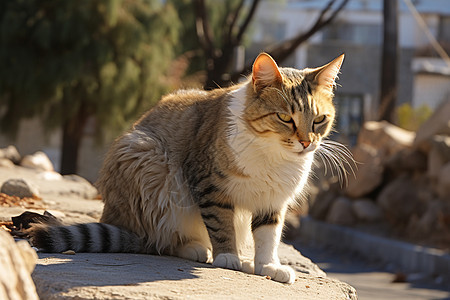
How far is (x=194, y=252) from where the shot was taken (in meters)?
3.52

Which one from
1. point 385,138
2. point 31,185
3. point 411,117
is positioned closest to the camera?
point 31,185

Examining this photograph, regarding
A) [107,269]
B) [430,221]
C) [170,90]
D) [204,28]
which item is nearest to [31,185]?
[107,269]

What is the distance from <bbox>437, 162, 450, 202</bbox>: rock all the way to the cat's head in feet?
16.6

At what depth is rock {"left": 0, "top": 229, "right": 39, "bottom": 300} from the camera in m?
1.95

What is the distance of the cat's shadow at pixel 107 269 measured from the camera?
2521 mm

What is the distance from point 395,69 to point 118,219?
30.4 ft

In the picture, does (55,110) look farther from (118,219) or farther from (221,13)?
(118,219)

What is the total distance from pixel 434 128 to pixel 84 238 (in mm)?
6549

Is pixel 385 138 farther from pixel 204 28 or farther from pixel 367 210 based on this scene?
pixel 204 28

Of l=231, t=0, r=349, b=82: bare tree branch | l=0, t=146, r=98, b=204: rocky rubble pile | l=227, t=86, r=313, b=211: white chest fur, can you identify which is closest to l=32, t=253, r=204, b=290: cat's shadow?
l=227, t=86, r=313, b=211: white chest fur

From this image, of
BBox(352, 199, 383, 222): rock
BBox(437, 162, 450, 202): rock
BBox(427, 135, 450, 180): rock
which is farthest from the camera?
BBox(352, 199, 383, 222): rock

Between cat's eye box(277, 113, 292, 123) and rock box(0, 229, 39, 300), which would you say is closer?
rock box(0, 229, 39, 300)

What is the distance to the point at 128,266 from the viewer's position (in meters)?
3.01

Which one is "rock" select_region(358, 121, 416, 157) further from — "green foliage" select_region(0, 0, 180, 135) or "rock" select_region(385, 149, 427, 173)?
"green foliage" select_region(0, 0, 180, 135)
